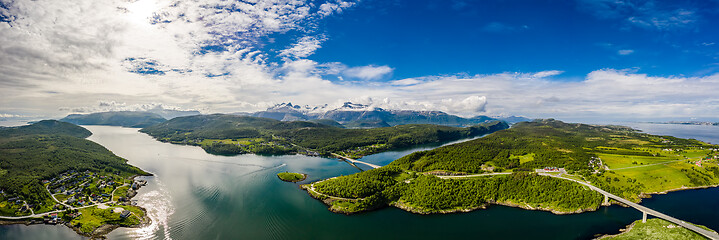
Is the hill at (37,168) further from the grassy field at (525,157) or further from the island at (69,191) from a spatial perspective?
the grassy field at (525,157)

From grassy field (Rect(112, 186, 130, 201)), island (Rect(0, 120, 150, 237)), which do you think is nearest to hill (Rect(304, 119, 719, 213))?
island (Rect(0, 120, 150, 237))

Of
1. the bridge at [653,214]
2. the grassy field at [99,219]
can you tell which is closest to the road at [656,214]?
the bridge at [653,214]

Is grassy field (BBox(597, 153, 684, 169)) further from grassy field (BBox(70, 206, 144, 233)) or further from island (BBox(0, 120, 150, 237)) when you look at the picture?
island (BBox(0, 120, 150, 237))

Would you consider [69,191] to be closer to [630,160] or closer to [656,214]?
[656,214]

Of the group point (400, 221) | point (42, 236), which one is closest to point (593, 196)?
point (400, 221)

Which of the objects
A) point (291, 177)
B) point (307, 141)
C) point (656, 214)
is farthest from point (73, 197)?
point (656, 214)

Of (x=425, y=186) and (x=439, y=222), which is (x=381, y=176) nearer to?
(x=425, y=186)

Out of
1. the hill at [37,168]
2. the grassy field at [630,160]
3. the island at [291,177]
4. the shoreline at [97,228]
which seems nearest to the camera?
the shoreline at [97,228]
